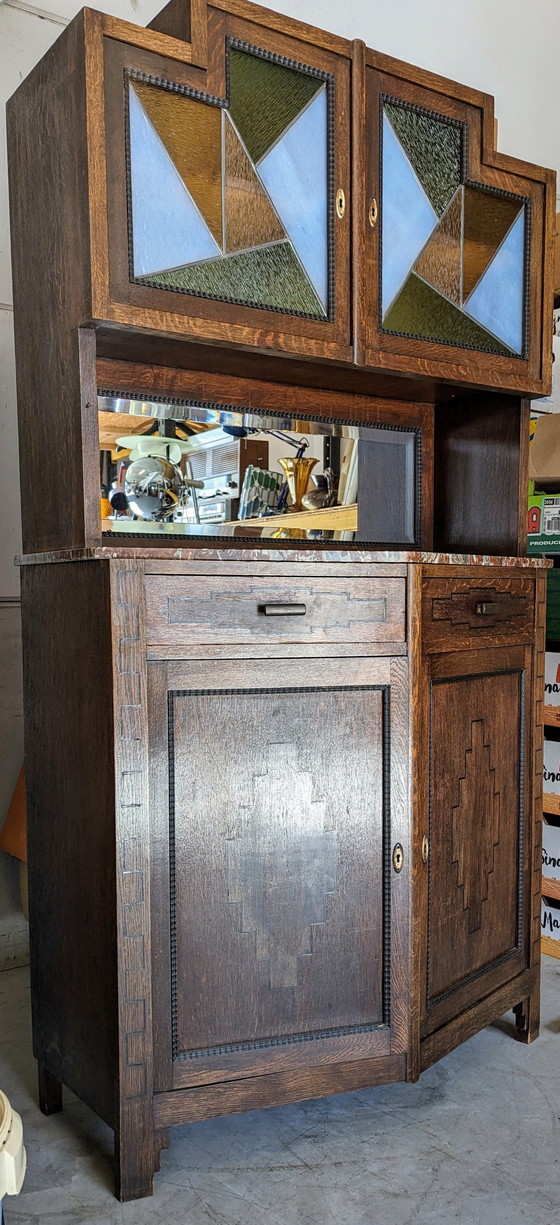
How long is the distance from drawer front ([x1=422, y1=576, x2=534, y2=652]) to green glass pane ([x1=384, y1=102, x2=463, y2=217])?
2.44ft

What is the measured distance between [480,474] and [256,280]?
2.60 ft

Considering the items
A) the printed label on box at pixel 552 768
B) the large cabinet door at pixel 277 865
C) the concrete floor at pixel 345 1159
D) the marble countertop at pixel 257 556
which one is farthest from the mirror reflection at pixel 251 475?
the concrete floor at pixel 345 1159

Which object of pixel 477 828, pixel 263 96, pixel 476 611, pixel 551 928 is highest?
pixel 263 96

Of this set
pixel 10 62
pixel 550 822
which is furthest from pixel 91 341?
pixel 550 822

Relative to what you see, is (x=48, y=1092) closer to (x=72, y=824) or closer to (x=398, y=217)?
(x=72, y=824)

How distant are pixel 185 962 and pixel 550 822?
134 centimetres

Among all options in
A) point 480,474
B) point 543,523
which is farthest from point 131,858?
point 543,523

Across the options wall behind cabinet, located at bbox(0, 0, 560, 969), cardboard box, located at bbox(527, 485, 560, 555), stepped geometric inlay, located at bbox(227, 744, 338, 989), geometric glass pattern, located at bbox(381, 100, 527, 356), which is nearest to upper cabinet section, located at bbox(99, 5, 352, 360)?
geometric glass pattern, located at bbox(381, 100, 527, 356)

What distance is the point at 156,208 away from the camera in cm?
144

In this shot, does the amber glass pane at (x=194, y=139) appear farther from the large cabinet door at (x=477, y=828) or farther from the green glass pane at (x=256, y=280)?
the large cabinet door at (x=477, y=828)

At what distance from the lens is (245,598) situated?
1461mm

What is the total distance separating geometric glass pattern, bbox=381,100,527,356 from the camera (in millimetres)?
1724

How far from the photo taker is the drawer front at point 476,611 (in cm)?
167

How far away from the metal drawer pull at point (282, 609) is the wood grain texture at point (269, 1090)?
767 mm
